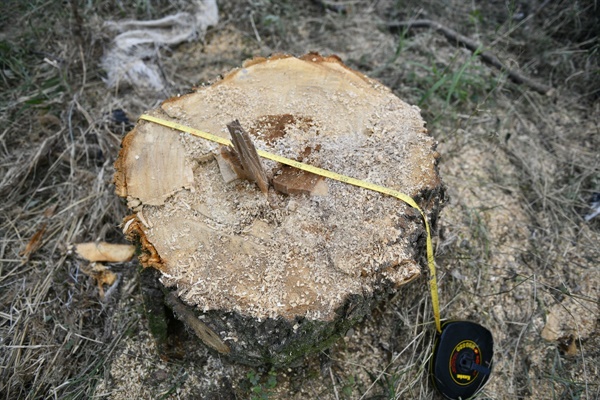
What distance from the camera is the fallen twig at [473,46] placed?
2600mm

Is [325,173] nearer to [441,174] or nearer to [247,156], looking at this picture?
[247,156]

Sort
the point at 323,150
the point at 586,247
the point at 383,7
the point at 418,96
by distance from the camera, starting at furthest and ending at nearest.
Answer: the point at 383,7 → the point at 418,96 → the point at 586,247 → the point at 323,150

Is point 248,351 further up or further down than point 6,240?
further up

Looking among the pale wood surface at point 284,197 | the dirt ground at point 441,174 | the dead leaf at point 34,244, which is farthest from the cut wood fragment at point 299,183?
the dead leaf at point 34,244

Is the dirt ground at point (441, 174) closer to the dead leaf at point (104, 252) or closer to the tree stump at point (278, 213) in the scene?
Answer: the dead leaf at point (104, 252)

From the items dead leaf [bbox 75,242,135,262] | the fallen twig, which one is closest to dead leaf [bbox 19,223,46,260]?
dead leaf [bbox 75,242,135,262]

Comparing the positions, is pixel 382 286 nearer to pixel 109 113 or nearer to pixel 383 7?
pixel 109 113

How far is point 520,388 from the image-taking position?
5.59ft

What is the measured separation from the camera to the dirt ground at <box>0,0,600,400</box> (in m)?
1.67

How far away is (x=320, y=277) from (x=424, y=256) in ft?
1.57

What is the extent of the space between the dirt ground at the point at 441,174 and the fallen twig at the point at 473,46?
0.14 feet

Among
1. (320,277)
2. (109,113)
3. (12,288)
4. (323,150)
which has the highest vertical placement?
(323,150)

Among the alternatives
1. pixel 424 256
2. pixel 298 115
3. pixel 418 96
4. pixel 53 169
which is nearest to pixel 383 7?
pixel 418 96

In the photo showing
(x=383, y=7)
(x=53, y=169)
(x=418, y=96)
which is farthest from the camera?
(x=383, y=7)
